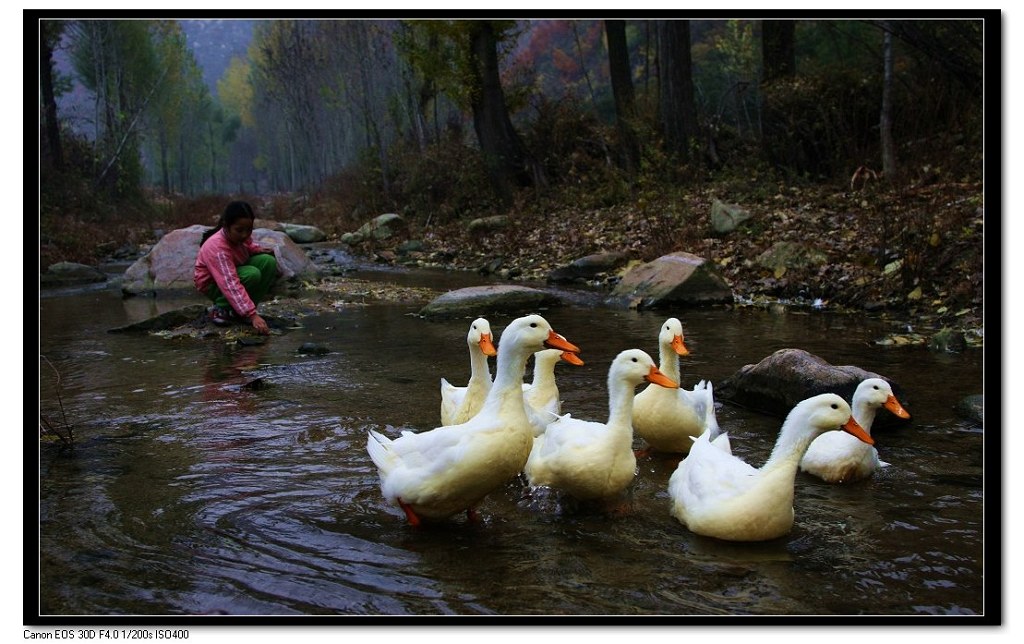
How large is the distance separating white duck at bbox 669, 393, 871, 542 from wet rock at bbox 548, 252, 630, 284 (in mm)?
8780

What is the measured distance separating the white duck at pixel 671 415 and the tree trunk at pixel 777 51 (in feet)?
39.7

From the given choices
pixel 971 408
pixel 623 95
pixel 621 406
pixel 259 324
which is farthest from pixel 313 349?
pixel 623 95

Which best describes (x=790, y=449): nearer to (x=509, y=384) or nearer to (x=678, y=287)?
(x=509, y=384)

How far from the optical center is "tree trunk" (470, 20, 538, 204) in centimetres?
1939

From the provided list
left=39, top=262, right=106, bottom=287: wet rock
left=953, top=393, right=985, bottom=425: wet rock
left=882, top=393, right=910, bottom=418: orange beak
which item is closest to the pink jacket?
left=882, top=393, right=910, bottom=418: orange beak

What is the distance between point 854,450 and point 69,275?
1353cm

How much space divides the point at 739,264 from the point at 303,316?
5758mm

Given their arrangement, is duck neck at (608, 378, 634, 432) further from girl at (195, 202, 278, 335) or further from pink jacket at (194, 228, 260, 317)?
pink jacket at (194, 228, 260, 317)

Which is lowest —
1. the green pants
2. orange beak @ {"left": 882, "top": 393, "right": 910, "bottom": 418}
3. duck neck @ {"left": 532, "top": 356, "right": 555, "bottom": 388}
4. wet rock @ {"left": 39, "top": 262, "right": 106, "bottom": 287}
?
orange beak @ {"left": 882, "top": 393, "right": 910, "bottom": 418}

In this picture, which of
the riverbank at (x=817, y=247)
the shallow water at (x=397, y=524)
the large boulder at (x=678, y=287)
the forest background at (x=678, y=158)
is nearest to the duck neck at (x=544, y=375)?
the shallow water at (x=397, y=524)

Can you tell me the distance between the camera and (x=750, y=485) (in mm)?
3564

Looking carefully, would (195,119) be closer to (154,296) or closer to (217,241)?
(154,296)

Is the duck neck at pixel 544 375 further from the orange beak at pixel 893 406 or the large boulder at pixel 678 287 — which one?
the large boulder at pixel 678 287

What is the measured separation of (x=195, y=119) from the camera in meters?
64.9
